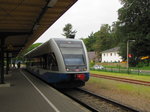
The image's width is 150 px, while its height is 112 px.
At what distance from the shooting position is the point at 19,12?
37.4 ft

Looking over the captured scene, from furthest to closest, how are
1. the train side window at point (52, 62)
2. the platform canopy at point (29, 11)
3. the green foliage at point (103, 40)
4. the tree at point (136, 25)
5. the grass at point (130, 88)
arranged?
the green foliage at point (103, 40), the tree at point (136, 25), the grass at point (130, 88), the train side window at point (52, 62), the platform canopy at point (29, 11)

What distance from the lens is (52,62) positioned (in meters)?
13.3

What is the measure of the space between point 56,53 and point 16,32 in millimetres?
4396

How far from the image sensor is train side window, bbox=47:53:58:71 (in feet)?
42.1

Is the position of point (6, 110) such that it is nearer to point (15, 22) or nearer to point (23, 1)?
point (23, 1)

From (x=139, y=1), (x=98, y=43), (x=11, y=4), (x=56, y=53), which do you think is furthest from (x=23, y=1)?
(x=98, y=43)

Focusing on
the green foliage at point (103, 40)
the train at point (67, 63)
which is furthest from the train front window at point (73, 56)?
the green foliage at point (103, 40)

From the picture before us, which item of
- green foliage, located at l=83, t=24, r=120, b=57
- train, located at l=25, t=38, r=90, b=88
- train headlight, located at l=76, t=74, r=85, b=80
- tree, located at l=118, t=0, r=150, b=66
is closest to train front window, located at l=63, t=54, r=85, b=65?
train, located at l=25, t=38, r=90, b=88

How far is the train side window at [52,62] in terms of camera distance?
42.1 feet

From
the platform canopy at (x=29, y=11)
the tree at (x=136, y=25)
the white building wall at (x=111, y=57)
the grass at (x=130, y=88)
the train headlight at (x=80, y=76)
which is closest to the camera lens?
the platform canopy at (x=29, y=11)

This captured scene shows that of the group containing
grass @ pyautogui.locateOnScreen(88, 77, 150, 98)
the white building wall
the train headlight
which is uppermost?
the white building wall

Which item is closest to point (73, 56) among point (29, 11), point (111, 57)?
point (29, 11)

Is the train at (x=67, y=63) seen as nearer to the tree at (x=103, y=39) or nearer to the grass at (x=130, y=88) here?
the grass at (x=130, y=88)

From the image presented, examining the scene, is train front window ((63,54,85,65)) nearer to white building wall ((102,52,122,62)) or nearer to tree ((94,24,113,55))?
white building wall ((102,52,122,62))
